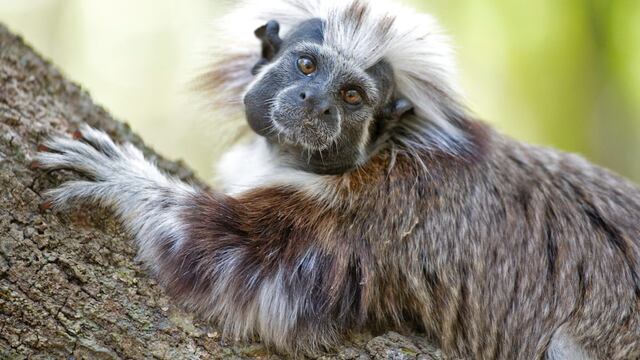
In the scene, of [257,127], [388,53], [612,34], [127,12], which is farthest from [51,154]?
[127,12]

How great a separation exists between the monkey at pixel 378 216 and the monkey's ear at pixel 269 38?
0.01 meters

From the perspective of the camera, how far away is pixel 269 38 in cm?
660

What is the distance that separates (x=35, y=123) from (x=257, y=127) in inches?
64.5

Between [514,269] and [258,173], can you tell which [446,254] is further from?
[258,173]

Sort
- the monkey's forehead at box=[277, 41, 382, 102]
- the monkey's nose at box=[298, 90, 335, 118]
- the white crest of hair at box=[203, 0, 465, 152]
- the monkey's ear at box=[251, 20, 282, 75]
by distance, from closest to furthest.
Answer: the monkey's nose at box=[298, 90, 335, 118], the monkey's forehead at box=[277, 41, 382, 102], the white crest of hair at box=[203, 0, 465, 152], the monkey's ear at box=[251, 20, 282, 75]

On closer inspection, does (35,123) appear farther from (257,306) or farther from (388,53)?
(388,53)

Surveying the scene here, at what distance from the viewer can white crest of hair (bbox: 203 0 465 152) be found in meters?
6.29

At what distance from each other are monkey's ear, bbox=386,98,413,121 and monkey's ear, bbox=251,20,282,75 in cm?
103

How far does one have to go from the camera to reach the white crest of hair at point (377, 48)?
6.29 meters

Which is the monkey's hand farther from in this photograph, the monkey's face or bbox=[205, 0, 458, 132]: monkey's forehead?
bbox=[205, 0, 458, 132]: monkey's forehead

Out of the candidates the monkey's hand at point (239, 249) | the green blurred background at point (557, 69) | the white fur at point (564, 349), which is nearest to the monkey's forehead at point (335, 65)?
the monkey's hand at point (239, 249)

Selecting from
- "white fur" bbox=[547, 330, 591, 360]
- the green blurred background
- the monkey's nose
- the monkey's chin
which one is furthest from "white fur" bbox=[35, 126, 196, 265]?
the green blurred background

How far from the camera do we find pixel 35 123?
5559 millimetres

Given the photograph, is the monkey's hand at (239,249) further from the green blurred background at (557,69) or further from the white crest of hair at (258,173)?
the green blurred background at (557,69)
